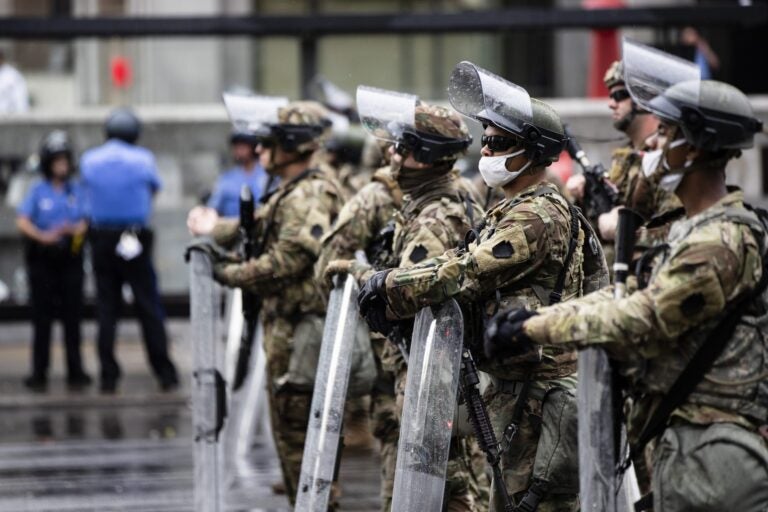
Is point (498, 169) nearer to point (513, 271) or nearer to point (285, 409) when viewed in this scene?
point (513, 271)

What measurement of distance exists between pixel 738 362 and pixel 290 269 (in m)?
3.90

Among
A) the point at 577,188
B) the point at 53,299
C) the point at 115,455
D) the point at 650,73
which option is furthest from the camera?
the point at 53,299

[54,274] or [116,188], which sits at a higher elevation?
[116,188]

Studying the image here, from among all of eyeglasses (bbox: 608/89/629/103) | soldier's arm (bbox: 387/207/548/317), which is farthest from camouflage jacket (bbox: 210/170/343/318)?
soldier's arm (bbox: 387/207/548/317)

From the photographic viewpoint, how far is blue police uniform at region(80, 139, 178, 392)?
1346 cm

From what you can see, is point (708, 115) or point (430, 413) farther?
point (430, 413)

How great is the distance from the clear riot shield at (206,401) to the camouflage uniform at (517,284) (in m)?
2.30

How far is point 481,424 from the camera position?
18.3 ft

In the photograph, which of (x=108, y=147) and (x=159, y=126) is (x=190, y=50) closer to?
(x=159, y=126)

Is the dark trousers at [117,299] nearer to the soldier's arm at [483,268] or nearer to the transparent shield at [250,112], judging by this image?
the transparent shield at [250,112]

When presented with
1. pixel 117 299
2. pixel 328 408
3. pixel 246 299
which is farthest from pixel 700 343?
pixel 117 299

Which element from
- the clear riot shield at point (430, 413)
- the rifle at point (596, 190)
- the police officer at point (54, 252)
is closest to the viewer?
the clear riot shield at point (430, 413)

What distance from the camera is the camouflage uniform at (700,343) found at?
14.7 ft

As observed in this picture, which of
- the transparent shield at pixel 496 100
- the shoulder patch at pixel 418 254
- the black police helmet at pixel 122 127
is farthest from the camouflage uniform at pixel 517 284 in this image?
the black police helmet at pixel 122 127
